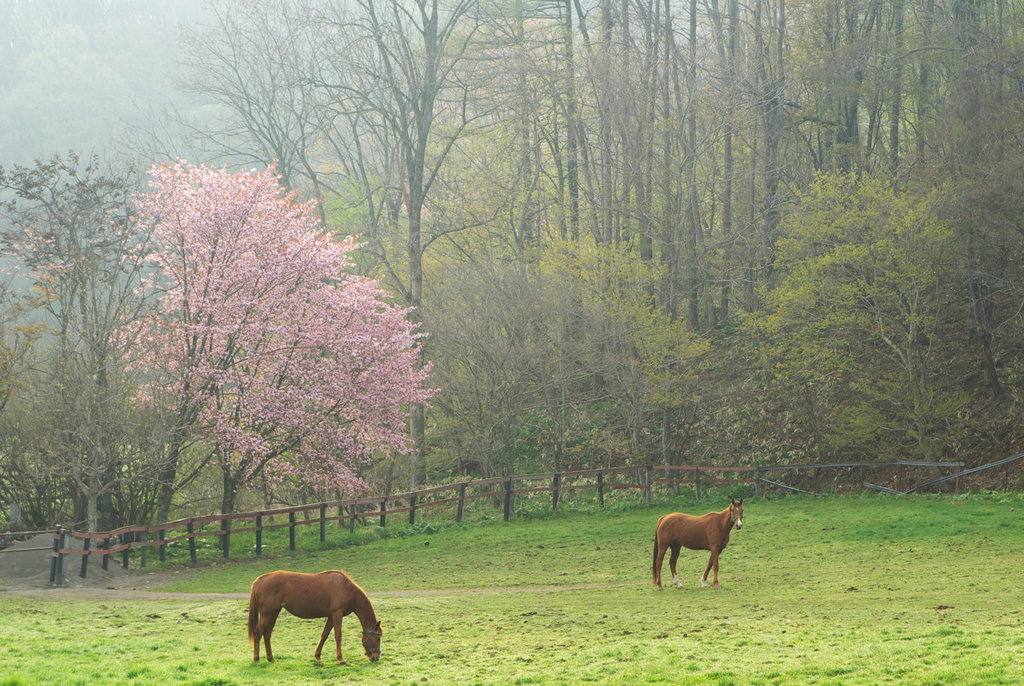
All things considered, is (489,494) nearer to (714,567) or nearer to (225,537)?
(225,537)

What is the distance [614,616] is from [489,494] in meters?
12.1

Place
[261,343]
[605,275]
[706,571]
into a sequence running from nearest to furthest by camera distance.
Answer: [706,571] → [261,343] → [605,275]

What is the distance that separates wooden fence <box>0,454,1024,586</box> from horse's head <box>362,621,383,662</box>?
9712mm

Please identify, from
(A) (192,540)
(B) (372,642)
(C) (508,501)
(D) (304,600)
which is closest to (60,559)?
(A) (192,540)

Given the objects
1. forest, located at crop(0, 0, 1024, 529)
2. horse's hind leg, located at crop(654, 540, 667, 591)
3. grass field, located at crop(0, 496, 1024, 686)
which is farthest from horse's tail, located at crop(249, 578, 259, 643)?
forest, located at crop(0, 0, 1024, 529)

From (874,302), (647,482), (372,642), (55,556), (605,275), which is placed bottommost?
(372,642)

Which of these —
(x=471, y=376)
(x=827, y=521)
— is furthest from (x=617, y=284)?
(x=827, y=521)

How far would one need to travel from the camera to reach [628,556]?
727 inches

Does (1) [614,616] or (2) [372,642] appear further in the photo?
(1) [614,616]

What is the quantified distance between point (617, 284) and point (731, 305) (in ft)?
42.1

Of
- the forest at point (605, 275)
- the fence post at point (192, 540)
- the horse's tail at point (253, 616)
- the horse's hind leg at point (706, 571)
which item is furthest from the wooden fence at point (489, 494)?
the horse's tail at point (253, 616)

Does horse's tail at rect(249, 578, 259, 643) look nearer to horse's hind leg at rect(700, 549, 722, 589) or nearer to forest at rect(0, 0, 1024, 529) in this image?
horse's hind leg at rect(700, 549, 722, 589)

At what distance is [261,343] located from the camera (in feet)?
77.4

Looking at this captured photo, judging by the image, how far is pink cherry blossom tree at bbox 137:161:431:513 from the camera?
73.3ft
